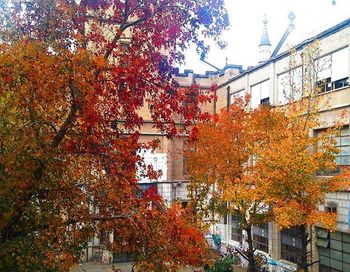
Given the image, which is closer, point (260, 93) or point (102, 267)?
point (102, 267)

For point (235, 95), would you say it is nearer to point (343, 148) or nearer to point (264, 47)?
point (264, 47)

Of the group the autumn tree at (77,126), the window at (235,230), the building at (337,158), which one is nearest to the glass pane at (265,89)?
the building at (337,158)

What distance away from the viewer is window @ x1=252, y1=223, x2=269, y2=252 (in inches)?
→ 986

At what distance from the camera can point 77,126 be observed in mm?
9367

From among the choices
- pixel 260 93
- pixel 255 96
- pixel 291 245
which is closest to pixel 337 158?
pixel 291 245

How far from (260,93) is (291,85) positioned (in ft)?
26.7

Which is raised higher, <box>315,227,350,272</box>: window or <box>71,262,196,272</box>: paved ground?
<box>315,227,350,272</box>: window

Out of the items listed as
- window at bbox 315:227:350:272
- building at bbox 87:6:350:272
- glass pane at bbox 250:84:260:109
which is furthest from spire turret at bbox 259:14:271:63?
window at bbox 315:227:350:272

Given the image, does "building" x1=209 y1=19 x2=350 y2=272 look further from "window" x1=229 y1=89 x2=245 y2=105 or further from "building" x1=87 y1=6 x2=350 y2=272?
"window" x1=229 y1=89 x2=245 y2=105

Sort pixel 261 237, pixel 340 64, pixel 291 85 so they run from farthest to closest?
pixel 261 237
pixel 340 64
pixel 291 85

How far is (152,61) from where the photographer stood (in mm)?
9336

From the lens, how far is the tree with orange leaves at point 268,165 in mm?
16281

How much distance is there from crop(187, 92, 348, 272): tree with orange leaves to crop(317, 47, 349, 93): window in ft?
7.76

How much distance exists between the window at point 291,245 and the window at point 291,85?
7102 mm
